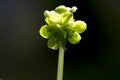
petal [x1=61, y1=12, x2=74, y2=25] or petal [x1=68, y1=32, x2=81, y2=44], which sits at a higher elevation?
petal [x1=61, y1=12, x2=74, y2=25]

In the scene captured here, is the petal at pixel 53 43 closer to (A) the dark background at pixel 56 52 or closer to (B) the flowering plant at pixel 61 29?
(B) the flowering plant at pixel 61 29

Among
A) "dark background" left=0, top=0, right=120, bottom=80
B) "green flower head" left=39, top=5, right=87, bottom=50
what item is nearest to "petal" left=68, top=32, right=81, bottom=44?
"green flower head" left=39, top=5, right=87, bottom=50

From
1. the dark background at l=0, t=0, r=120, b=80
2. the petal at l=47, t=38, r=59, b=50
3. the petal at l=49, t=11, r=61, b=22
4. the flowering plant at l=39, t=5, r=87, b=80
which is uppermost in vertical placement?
the dark background at l=0, t=0, r=120, b=80

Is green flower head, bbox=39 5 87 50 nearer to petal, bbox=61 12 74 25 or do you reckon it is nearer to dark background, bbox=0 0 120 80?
petal, bbox=61 12 74 25

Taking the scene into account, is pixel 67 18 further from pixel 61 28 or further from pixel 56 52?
pixel 56 52
